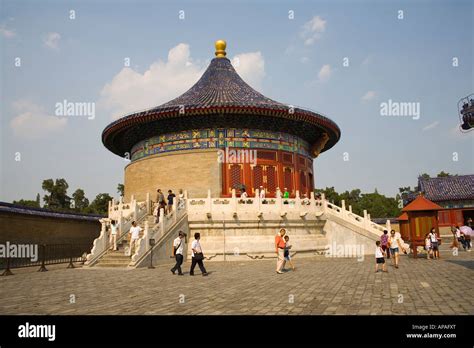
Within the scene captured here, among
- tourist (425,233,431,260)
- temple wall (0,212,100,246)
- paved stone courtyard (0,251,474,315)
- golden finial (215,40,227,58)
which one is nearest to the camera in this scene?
paved stone courtyard (0,251,474,315)

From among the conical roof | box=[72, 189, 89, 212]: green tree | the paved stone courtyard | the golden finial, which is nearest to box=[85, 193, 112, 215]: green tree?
box=[72, 189, 89, 212]: green tree

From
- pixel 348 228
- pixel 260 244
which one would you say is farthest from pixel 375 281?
pixel 348 228

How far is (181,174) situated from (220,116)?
4.03 m

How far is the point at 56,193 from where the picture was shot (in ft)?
154

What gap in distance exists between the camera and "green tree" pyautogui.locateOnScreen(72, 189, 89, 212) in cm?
5019

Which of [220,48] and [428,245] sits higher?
[220,48]

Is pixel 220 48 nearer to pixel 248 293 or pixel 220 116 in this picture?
pixel 220 116

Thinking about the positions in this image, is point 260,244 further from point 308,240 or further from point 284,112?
point 284,112

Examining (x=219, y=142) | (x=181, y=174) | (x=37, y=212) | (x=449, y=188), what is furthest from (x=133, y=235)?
(x=449, y=188)

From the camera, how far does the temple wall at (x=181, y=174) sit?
71.9ft

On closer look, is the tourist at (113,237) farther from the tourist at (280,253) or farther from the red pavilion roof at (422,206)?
the red pavilion roof at (422,206)

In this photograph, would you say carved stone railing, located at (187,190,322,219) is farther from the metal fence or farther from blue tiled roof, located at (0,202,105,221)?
blue tiled roof, located at (0,202,105,221)

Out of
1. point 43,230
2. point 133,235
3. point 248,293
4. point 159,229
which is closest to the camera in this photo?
point 248,293
